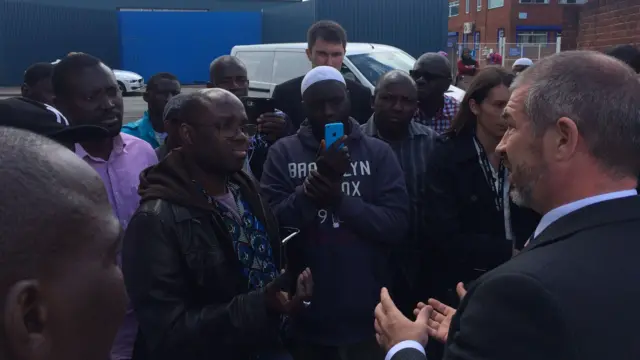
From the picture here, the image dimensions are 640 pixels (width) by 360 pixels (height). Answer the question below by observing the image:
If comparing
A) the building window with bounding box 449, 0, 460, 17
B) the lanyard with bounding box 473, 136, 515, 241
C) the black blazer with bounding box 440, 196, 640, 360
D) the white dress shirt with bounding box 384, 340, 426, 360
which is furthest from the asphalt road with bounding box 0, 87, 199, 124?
the building window with bounding box 449, 0, 460, 17

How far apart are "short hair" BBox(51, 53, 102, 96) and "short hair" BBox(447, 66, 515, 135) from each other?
1.86m

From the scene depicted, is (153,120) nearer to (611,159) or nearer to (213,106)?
(213,106)

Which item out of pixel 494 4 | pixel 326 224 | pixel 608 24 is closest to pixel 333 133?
pixel 326 224

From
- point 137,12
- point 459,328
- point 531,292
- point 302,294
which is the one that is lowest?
point 302,294

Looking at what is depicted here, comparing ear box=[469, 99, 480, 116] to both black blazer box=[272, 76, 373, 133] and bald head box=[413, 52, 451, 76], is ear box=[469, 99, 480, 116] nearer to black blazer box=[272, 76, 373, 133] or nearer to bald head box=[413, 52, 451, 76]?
black blazer box=[272, 76, 373, 133]

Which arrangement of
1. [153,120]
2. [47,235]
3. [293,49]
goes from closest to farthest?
[47,235] < [153,120] < [293,49]

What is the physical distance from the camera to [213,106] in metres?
2.32

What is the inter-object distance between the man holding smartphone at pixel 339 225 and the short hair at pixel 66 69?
Result: 100cm

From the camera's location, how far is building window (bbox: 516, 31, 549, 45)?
1352 inches

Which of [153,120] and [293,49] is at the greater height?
[293,49]

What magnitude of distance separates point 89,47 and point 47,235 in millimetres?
27541

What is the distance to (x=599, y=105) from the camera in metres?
1.41

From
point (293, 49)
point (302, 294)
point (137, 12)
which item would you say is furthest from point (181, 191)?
point (137, 12)

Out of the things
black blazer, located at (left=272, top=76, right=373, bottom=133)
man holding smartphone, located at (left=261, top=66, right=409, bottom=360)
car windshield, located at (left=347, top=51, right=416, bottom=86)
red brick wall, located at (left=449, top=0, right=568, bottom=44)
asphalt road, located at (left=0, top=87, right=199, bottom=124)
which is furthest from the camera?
red brick wall, located at (left=449, top=0, right=568, bottom=44)
